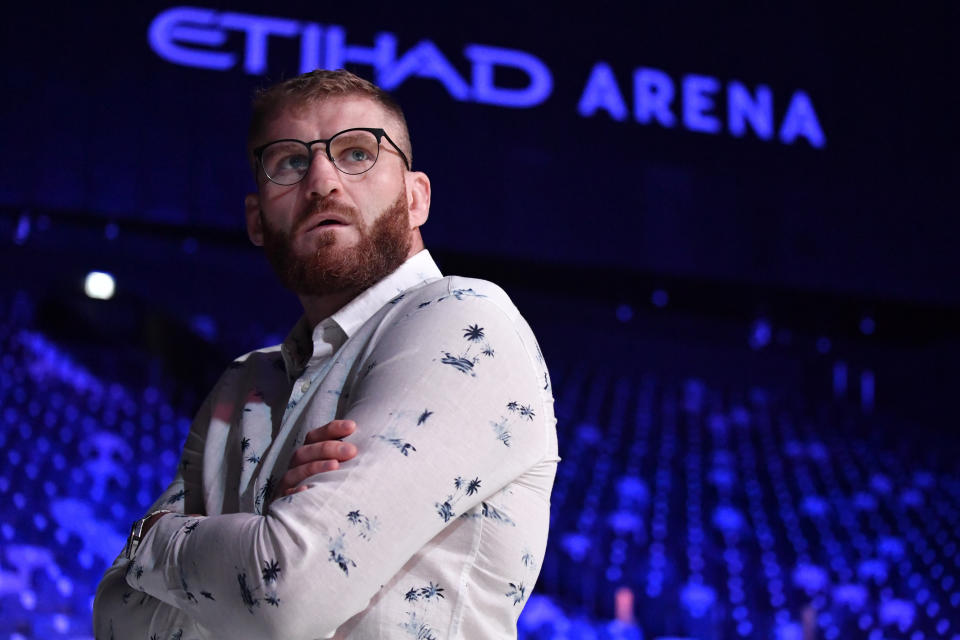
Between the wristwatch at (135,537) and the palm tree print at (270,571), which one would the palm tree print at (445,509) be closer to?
the palm tree print at (270,571)

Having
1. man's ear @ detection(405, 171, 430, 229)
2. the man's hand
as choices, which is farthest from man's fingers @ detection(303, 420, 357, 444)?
man's ear @ detection(405, 171, 430, 229)

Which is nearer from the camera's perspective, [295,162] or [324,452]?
[324,452]

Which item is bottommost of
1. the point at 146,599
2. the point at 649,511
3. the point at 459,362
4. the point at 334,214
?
the point at 649,511

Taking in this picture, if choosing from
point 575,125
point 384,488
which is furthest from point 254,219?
point 575,125

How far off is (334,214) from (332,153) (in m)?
0.07

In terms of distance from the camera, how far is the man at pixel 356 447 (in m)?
0.68

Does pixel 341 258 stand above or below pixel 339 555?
above

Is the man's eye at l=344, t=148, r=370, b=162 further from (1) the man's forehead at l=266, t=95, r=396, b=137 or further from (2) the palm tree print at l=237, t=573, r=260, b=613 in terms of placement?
(2) the palm tree print at l=237, t=573, r=260, b=613

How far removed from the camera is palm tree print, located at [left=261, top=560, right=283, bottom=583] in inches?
26.2

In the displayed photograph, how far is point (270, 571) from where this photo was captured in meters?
0.67

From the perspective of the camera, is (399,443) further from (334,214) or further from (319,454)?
(334,214)

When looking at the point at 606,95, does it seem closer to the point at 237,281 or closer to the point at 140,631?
the point at 237,281

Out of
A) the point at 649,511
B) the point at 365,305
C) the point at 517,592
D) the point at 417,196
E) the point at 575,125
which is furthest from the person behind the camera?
Result: the point at 575,125

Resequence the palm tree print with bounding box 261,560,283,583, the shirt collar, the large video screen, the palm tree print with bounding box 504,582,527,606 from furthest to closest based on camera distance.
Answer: the large video screen < the shirt collar < the palm tree print with bounding box 504,582,527,606 < the palm tree print with bounding box 261,560,283,583
